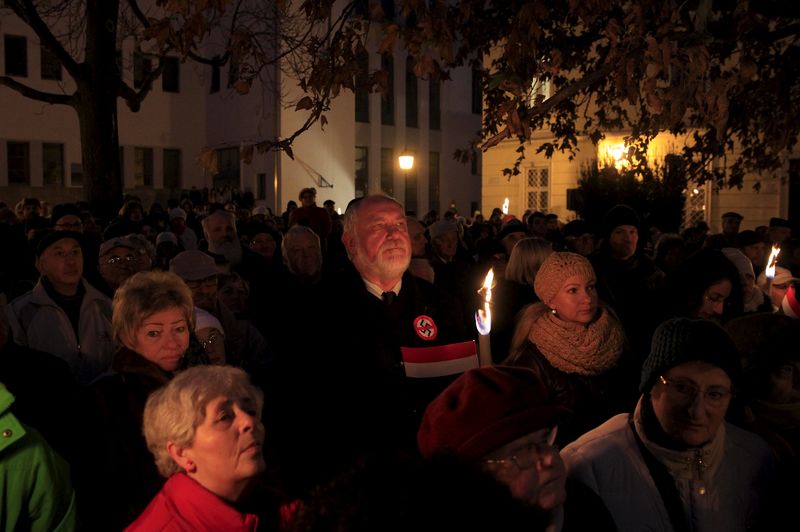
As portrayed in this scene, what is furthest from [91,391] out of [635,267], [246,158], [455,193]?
[455,193]

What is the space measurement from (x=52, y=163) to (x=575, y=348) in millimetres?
33375

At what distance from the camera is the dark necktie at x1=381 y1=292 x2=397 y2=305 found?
3.68m

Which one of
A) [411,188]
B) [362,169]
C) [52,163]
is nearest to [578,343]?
[52,163]

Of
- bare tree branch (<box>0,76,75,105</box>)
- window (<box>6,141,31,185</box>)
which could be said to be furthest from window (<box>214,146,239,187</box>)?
bare tree branch (<box>0,76,75,105</box>)

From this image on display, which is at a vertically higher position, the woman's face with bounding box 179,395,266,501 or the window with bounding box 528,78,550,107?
the window with bounding box 528,78,550,107

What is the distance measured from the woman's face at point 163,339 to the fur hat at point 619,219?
4.46 m

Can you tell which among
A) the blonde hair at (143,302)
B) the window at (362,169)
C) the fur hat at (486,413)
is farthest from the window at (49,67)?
the fur hat at (486,413)

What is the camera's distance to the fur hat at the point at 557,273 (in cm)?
405

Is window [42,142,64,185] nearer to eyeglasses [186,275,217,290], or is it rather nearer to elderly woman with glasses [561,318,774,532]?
eyeglasses [186,275,217,290]

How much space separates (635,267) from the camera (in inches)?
273

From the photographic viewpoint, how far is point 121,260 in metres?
5.60

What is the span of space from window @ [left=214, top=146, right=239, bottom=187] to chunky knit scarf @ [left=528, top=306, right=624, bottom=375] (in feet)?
105

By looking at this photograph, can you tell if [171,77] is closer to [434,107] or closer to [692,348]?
[434,107]

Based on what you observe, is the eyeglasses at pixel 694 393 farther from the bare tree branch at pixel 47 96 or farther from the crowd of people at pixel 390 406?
the bare tree branch at pixel 47 96
